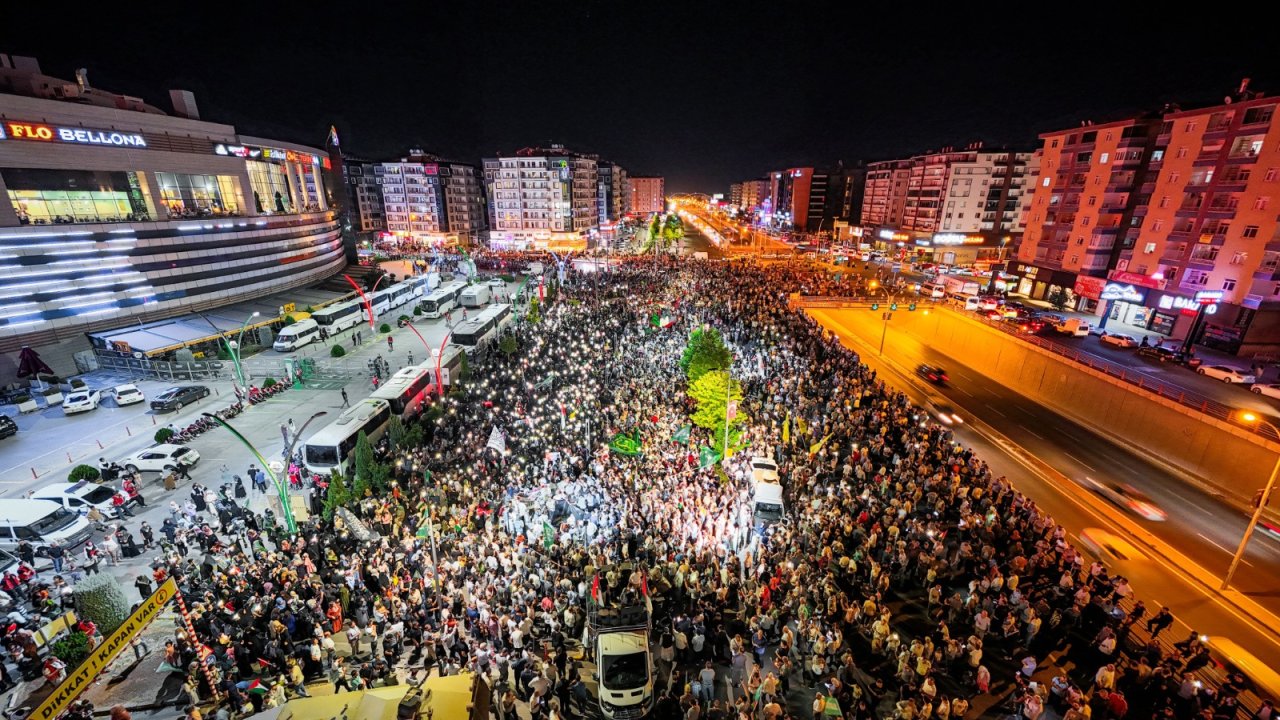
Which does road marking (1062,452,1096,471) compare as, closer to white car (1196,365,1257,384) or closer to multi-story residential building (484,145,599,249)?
white car (1196,365,1257,384)

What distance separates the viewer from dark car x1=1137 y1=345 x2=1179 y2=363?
28.0 m

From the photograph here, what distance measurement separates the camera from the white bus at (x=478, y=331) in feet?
115

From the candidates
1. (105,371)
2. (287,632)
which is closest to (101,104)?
(105,371)

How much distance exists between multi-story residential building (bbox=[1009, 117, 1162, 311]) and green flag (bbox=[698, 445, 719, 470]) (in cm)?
3818

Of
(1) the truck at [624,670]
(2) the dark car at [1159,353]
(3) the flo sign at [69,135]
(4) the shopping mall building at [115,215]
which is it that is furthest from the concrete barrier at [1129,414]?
(3) the flo sign at [69,135]

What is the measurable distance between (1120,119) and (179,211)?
244 feet

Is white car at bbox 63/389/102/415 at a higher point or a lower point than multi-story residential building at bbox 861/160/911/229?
lower

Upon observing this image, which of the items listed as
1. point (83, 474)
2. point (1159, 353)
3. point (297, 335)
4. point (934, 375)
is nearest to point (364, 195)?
point (297, 335)

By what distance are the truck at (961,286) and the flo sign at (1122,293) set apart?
876cm

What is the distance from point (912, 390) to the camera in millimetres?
31328

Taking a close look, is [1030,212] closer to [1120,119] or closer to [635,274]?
[1120,119]

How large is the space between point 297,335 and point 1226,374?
187ft

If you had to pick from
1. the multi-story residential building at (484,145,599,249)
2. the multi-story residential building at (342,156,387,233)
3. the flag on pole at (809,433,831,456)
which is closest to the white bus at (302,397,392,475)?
the flag on pole at (809,433,831,456)

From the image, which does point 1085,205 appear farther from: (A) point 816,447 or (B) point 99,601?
(B) point 99,601
